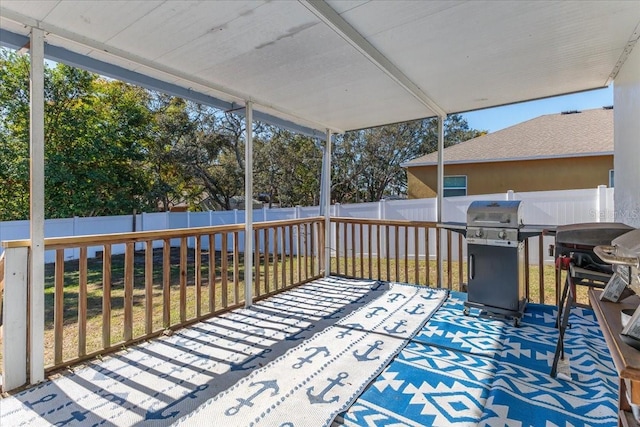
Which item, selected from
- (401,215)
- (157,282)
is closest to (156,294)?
(157,282)

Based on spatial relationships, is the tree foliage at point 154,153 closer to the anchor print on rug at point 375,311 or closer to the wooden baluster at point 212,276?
the wooden baluster at point 212,276

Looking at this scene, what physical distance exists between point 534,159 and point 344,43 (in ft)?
25.8

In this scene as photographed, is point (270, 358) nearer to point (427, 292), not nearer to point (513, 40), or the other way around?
point (427, 292)

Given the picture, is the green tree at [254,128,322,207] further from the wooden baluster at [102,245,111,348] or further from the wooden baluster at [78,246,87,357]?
the wooden baluster at [78,246,87,357]

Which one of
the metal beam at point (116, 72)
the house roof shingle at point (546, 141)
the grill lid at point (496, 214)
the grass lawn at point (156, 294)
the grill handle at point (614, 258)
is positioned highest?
the house roof shingle at point (546, 141)

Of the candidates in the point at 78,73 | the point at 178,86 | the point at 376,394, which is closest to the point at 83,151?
the point at 78,73

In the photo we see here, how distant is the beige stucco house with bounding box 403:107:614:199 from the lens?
805 cm

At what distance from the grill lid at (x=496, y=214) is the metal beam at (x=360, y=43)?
142 cm

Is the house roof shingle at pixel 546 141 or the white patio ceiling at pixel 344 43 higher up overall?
the house roof shingle at pixel 546 141

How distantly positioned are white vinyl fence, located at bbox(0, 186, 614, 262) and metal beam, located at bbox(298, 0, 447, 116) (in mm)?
3082

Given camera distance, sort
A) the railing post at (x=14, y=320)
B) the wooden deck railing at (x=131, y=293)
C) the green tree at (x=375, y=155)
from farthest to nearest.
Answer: the green tree at (x=375, y=155) → the wooden deck railing at (x=131, y=293) → the railing post at (x=14, y=320)

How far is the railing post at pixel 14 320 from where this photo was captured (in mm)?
2191

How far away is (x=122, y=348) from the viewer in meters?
2.84

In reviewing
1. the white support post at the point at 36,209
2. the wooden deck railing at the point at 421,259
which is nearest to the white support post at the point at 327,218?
the wooden deck railing at the point at 421,259
